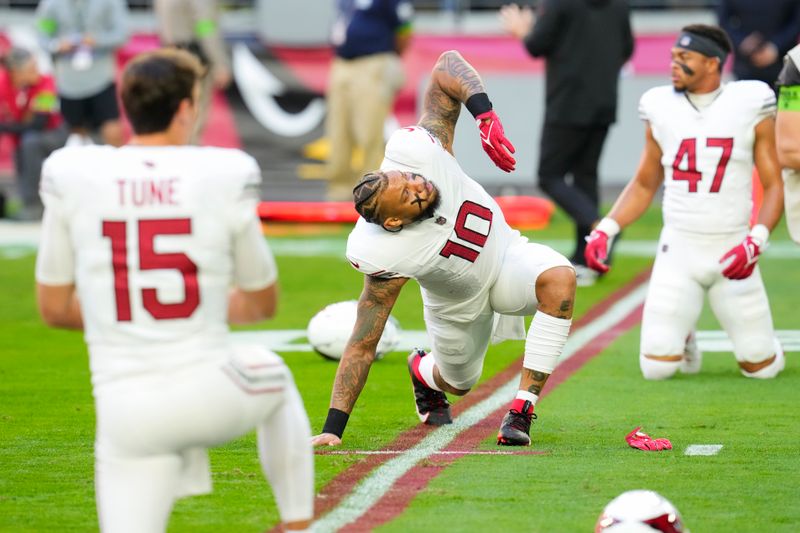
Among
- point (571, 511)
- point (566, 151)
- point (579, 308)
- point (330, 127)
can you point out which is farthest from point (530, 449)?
point (330, 127)

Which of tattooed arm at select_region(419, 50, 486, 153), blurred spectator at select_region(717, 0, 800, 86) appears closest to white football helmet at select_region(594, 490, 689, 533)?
tattooed arm at select_region(419, 50, 486, 153)

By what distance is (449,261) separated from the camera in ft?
17.8

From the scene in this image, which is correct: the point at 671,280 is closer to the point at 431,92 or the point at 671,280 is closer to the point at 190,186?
the point at 431,92

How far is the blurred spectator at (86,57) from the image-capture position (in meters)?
13.6

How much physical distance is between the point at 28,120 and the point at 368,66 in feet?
11.2

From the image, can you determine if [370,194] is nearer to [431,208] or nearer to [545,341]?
[431,208]

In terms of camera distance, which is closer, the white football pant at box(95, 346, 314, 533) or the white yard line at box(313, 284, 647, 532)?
the white football pant at box(95, 346, 314, 533)

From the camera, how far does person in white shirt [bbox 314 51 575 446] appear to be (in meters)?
5.34

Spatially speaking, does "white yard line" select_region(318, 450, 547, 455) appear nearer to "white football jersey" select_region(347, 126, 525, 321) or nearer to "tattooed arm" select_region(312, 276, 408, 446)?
"tattooed arm" select_region(312, 276, 408, 446)

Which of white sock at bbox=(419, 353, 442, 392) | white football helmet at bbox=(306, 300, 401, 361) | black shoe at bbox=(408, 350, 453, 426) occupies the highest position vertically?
white sock at bbox=(419, 353, 442, 392)

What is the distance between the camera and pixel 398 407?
21.0 ft

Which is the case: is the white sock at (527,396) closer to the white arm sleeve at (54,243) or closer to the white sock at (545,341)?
the white sock at (545,341)

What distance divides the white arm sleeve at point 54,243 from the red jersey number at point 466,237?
199 centimetres

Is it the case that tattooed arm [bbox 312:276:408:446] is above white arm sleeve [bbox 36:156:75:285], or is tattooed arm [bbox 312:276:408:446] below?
below
